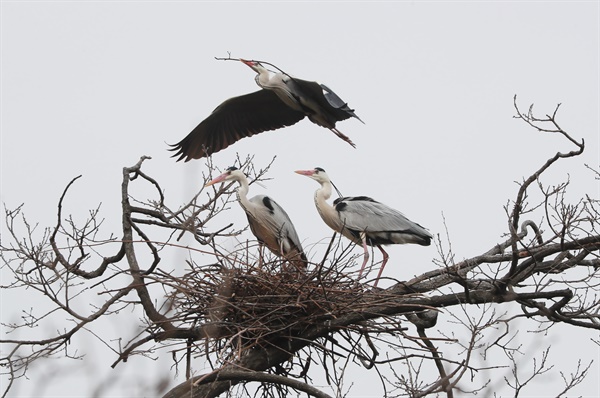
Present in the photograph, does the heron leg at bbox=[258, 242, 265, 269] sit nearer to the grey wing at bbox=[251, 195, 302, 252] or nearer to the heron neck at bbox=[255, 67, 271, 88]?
the grey wing at bbox=[251, 195, 302, 252]

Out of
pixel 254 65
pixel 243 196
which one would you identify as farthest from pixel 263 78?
pixel 243 196

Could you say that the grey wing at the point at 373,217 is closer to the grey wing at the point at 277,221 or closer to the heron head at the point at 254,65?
the grey wing at the point at 277,221

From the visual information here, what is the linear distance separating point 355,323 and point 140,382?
3.34 m

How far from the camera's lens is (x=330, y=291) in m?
5.48

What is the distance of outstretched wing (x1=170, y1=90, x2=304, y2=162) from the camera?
9109 mm

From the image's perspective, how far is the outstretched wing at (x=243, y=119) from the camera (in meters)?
9.11

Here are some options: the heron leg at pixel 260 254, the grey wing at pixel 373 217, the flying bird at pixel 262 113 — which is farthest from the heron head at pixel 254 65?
the heron leg at pixel 260 254

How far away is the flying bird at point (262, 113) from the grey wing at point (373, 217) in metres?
0.55

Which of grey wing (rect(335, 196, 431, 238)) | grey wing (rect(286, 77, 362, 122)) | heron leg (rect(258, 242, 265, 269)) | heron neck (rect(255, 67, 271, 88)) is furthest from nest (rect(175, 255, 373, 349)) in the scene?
heron neck (rect(255, 67, 271, 88))

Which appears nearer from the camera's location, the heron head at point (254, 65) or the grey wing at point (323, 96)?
the grey wing at point (323, 96)

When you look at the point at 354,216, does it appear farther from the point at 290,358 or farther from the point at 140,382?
the point at 140,382

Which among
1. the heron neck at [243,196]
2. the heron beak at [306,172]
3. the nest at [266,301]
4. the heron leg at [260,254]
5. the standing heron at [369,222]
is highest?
the heron beak at [306,172]

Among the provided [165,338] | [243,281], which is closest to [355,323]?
[243,281]

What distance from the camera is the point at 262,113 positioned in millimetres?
9375
